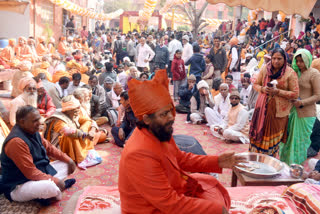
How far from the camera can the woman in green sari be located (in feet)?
12.1

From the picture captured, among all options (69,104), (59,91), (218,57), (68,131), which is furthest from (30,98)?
(218,57)

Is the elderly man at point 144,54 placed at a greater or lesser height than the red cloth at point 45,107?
greater

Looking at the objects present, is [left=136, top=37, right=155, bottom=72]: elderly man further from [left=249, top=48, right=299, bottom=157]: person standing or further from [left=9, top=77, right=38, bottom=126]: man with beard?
[left=249, top=48, right=299, bottom=157]: person standing

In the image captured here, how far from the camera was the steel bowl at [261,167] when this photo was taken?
9.34 feet

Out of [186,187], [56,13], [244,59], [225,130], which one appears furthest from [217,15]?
[186,187]

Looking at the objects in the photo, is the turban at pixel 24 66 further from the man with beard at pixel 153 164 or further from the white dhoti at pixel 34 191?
the man with beard at pixel 153 164

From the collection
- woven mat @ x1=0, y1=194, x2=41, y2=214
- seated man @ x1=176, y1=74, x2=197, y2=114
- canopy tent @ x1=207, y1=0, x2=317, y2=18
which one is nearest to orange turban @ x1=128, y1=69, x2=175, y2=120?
canopy tent @ x1=207, y1=0, x2=317, y2=18

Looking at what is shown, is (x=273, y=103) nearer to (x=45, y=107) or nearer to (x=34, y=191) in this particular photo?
(x=34, y=191)

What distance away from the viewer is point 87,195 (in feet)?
9.64

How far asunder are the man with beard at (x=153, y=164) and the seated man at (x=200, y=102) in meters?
4.44

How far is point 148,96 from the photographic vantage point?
1.85m

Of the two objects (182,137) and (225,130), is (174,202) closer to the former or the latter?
(182,137)

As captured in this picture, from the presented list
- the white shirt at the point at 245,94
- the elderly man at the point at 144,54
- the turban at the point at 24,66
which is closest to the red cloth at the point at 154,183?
the white shirt at the point at 245,94

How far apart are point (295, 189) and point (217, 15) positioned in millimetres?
47942
